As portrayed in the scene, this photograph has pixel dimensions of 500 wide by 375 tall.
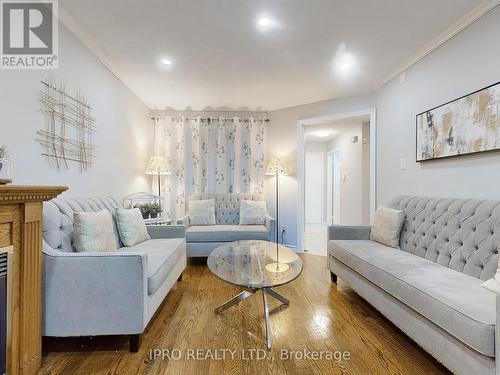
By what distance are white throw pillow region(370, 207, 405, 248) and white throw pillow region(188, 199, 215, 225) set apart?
227cm

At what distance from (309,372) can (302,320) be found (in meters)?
0.57

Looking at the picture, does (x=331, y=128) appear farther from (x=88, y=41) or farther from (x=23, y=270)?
(x=23, y=270)

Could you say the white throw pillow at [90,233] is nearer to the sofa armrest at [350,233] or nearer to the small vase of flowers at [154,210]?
the small vase of flowers at [154,210]

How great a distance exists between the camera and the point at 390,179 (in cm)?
323

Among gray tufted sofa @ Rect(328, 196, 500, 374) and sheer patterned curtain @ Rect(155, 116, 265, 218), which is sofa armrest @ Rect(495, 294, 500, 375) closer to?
gray tufted sofa @ Rect(328, 196, 500, 374)

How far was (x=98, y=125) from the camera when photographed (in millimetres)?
2701

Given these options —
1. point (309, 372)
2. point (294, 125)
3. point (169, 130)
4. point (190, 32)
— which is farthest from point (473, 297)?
point (169, 130)

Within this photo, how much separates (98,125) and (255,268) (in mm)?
2196

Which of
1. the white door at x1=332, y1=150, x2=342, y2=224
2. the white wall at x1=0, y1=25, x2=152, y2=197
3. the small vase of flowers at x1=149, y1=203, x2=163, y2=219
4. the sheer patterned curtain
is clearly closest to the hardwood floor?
the white wall at x1=0, y1=25, x2=152, y2=197

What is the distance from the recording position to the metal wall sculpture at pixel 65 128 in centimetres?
196

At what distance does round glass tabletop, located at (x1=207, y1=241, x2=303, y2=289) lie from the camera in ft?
5.96

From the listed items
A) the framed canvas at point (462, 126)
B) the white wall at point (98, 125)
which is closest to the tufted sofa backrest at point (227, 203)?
the white wall at point (98, 125)

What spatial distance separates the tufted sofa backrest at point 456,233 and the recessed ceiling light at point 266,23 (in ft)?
6.81

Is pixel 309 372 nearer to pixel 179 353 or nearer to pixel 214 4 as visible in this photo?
pixel 179 353
